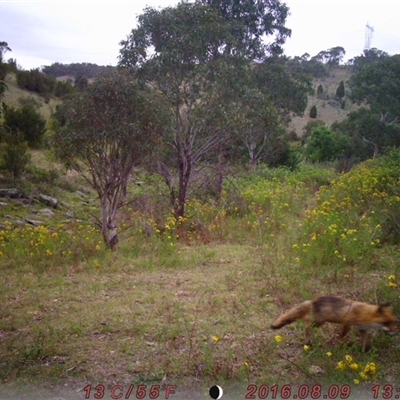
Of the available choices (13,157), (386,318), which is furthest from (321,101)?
(386,318)

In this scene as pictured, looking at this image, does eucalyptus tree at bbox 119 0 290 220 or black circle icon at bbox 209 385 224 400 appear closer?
black circle icon at bbox 209 385 224 400

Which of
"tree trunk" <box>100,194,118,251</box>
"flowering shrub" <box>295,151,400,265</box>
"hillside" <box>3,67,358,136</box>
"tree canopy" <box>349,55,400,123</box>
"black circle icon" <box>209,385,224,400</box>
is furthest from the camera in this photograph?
"hillside" <box>3,67,358,136</box>

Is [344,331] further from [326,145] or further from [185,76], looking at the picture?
[326,145]

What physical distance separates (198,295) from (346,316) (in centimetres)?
207

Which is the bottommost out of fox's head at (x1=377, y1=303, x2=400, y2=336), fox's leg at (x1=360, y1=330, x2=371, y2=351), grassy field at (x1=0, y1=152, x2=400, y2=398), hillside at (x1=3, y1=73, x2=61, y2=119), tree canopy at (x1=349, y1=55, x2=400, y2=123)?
grassy field at (x1=0, y1=152, x2=400, y2=398)

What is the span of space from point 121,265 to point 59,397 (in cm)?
384

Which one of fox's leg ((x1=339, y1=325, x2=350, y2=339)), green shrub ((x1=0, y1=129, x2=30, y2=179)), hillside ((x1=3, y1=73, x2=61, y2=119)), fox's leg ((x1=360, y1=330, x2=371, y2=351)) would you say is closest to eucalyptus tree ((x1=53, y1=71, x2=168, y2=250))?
fox's leg ((x1=339, y1=325, x2=350, y2=339))

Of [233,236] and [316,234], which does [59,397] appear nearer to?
[316,234]

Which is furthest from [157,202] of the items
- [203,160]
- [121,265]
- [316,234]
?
[316,234]

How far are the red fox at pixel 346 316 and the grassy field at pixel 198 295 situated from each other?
0.14 metres

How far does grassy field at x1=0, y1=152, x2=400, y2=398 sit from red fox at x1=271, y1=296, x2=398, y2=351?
14 centimetres

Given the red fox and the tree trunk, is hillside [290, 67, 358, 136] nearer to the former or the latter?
the tree trunk

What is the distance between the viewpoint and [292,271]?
248 inches

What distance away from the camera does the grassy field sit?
380 centimetres
